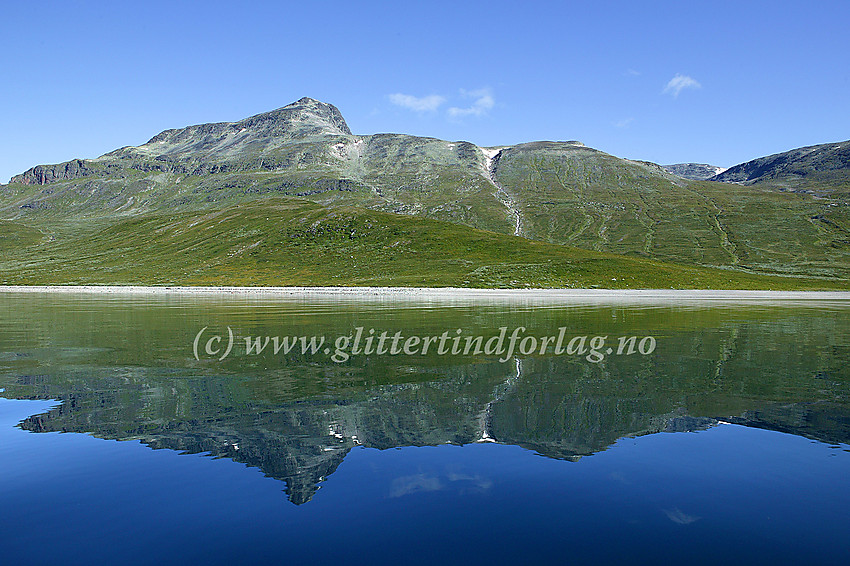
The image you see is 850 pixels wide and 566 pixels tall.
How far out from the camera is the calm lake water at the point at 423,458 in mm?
9539

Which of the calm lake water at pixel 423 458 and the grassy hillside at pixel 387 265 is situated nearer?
the calm lake water at pixel 423 458

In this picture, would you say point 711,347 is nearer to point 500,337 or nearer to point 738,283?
point 500,337

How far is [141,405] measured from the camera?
19062 millimetres

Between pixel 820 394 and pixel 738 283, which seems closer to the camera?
pixel 820 394

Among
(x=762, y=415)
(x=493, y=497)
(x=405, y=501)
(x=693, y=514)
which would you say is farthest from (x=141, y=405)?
(x=762, y=415)

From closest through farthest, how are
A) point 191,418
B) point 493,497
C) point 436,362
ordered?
point 493,497, point 191,418, point 436,362

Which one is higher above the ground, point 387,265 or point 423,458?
point 423,458

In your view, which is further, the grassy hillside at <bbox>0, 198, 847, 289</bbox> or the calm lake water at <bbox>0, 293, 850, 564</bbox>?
the grassy hillside at <bbox>0, 198, 847, 289</bbox>

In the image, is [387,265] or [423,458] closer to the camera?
[423,458]

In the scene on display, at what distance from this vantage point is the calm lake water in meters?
9.54

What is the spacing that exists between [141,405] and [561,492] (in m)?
15.0

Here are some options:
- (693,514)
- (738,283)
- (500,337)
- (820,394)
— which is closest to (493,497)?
(693,514)

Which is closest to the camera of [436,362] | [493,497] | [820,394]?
[493,497]

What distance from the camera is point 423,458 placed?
1404 cm
